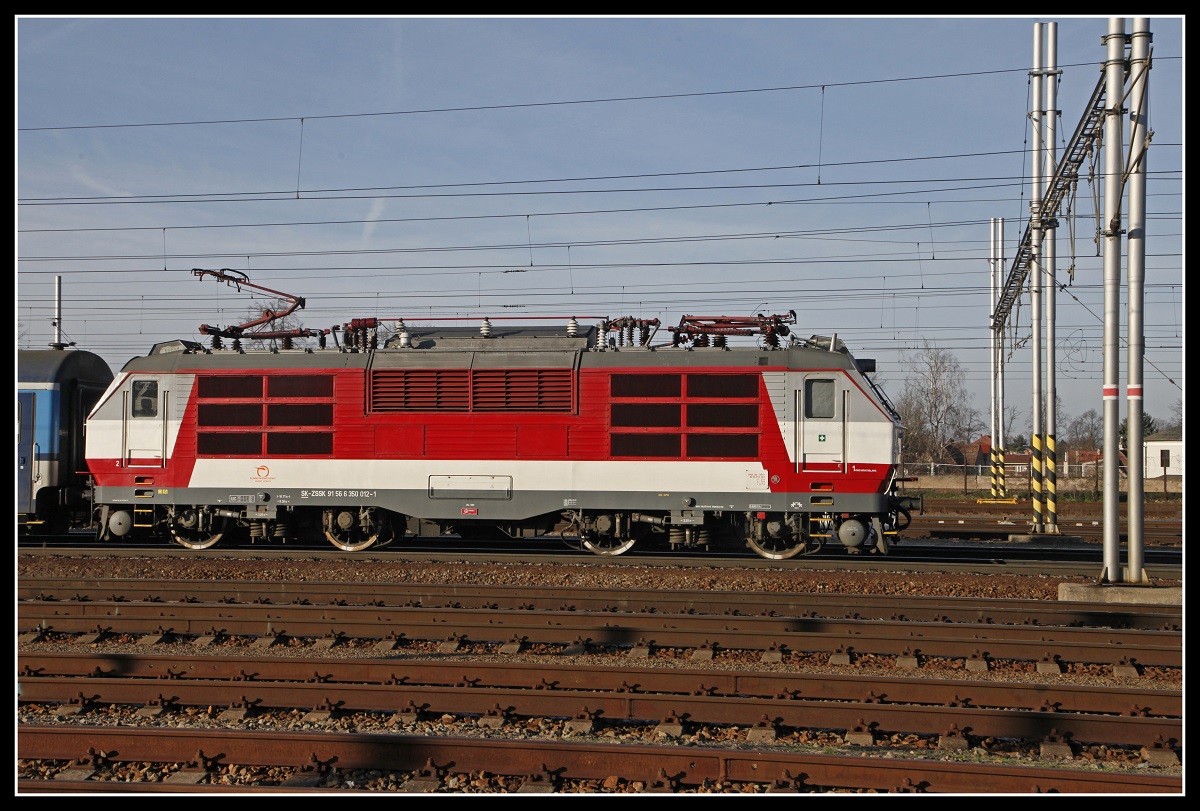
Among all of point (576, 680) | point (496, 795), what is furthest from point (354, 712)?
point (496, 795)

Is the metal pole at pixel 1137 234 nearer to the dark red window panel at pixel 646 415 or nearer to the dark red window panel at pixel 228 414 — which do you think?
the dark red window panel at pixel 646 415

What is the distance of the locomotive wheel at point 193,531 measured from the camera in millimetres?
18281

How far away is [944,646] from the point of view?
10.4 m

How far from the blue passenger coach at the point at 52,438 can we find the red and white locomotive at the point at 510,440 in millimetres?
1229

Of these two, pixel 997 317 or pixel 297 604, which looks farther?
pixel 997 317

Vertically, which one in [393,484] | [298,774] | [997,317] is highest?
[997,317]

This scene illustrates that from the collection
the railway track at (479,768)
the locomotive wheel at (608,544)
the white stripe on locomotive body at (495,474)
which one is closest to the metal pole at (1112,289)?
the white stripe on locomotive body at (495,474)

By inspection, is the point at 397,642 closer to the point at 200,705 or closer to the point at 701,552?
the point at 200,705

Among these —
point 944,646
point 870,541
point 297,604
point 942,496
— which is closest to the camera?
point 944,646

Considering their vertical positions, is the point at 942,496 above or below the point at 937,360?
below

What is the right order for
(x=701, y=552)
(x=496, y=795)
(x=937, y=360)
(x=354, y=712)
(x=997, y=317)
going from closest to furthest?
1. (x=496, y=795)
2. (x=354, y=712)
3. (x=701, y=552)
4. (x=997, y=317)
5. (x=937, y=360)

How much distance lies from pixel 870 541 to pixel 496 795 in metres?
11.9

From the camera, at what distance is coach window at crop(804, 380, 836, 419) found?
16422 millimetres

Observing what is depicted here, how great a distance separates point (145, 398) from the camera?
18.2 metres
